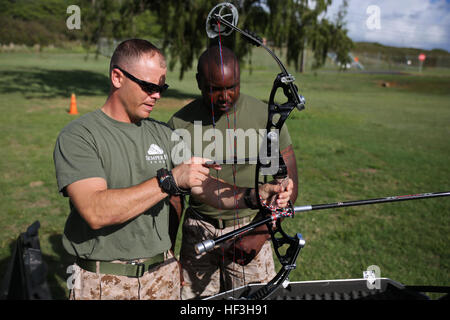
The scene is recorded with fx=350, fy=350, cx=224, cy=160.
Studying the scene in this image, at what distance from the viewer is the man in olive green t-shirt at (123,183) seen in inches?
67.2

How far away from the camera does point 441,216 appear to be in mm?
5766

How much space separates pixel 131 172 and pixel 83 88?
2148 centimetres

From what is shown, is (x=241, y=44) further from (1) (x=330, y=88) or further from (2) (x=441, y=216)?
(1) (x=330, y=88)

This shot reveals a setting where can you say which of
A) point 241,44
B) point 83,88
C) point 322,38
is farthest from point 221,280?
point 83,88

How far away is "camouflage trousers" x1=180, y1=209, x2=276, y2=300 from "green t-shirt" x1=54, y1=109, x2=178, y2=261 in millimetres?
676

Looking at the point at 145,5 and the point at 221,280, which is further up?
the point at 145,5

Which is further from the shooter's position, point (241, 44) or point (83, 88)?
point (83, 88)

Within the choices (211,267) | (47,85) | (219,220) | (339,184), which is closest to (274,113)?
(219,220)

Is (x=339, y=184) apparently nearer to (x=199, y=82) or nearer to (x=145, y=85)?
(x=199, y=82)

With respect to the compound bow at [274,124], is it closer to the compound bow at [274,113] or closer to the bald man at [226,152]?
the compound bow at [274,113]

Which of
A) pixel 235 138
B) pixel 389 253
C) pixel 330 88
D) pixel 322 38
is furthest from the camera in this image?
pixel 330 88

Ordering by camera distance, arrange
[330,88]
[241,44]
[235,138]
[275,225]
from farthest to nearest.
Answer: [330,88]
[241,44]
[235,138]
[275,225]

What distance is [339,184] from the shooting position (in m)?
7.19

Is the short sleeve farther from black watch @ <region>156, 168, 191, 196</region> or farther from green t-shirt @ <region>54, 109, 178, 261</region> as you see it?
black watch @ <region>156, 168, 191, 196</region>
